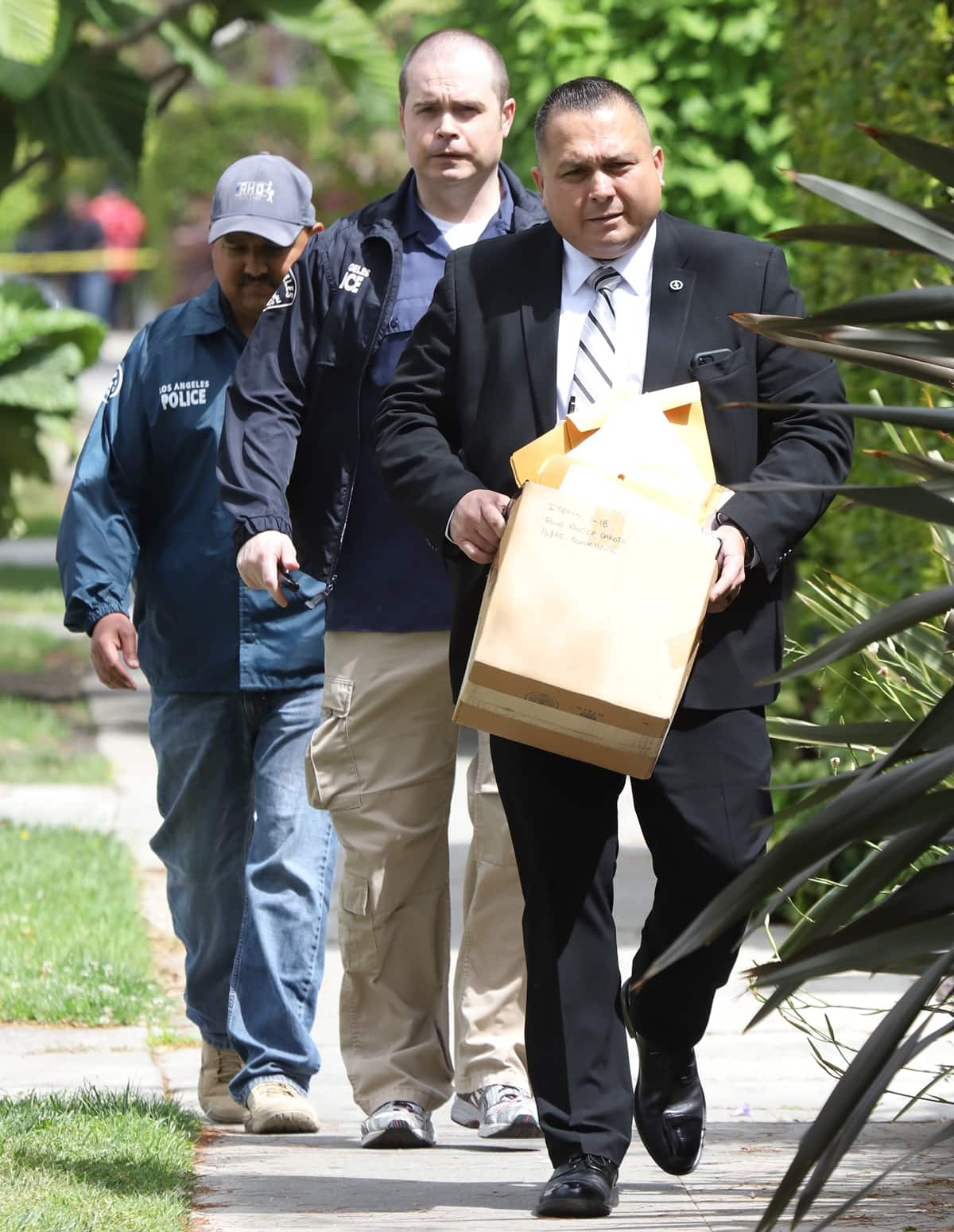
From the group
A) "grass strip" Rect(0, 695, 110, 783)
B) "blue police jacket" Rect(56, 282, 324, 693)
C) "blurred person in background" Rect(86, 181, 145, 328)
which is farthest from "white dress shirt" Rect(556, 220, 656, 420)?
"blurred person in background" Rect(86, 181, 145, 328)

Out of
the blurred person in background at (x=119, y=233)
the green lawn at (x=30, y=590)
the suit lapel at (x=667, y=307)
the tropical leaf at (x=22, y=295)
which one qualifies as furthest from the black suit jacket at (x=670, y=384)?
the blurred person in background at (x=119, y=233)

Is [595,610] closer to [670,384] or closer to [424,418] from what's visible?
[670,384]

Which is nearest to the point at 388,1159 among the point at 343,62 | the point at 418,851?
the point at 418,851

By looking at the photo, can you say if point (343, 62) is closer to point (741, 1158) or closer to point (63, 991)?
point (63, 991)

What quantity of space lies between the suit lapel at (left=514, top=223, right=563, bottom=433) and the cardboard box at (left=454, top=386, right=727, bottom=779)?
31 centimetres

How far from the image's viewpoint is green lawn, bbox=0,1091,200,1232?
3.38 meters

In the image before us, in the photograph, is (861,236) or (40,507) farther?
(40,507)

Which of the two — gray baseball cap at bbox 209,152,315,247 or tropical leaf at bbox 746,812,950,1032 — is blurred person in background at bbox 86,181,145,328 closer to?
gray baseball cap at bbox 209,152,315,247

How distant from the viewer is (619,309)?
372 cm

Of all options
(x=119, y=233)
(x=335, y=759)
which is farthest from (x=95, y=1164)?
(x=119, y=233)

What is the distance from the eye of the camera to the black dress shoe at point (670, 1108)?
3.70m

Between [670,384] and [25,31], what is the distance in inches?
273

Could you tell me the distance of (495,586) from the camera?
11.1 ft

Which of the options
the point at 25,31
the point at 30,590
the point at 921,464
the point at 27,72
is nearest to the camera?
the point at 921,464
